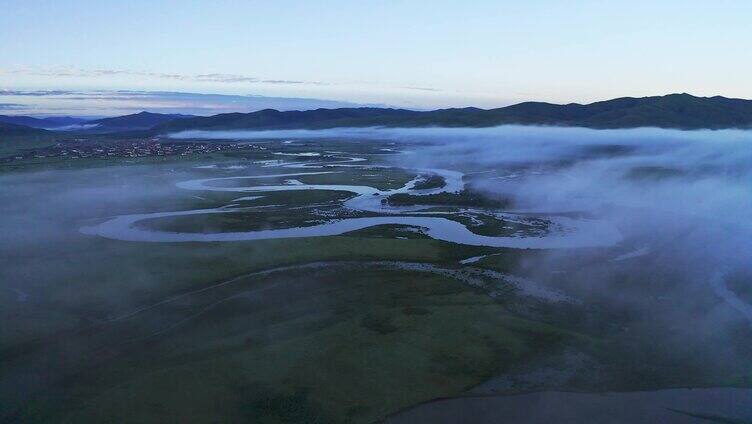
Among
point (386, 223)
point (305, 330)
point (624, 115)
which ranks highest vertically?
point (624, 115)

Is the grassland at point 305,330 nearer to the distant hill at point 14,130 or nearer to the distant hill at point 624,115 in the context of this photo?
the distant hill at point 624,115

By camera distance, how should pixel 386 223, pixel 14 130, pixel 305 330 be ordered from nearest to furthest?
pixel 305 330
pixel 386 223
pixel 14 130

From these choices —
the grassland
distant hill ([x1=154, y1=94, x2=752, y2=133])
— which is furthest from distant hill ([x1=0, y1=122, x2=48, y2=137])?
the grassland

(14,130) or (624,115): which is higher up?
(624,115)

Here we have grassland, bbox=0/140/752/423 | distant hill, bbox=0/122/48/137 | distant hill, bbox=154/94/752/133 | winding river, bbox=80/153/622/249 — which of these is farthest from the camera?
distant hill, bbox=0/122/48/137

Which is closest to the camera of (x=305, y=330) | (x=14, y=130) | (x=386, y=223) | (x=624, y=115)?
(x=305, y=330)

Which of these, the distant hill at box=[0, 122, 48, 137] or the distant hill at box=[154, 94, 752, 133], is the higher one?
the distant hill at box=[154, 94, 752, 133]

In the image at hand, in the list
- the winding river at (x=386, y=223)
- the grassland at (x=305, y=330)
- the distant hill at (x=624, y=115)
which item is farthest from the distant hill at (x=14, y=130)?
the grassland at (x=305, y=330)

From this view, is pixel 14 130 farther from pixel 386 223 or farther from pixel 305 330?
pixel 305 330

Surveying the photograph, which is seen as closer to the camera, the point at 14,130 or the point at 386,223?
the point at 386,223

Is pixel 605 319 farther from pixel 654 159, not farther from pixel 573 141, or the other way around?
pixel 573 141

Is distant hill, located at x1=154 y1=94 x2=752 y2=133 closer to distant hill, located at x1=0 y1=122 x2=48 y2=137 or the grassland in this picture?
distant hill, located at x1=0 y1=122 x2=48 y2=137

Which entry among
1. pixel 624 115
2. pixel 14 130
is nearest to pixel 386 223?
pixel 624 115
